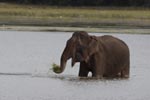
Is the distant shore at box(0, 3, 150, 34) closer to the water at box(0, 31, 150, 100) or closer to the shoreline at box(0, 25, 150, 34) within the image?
the shoreline at box(0, 25, 150, 34)

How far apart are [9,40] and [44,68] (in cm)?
982

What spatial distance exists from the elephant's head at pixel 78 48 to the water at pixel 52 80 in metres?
0.48

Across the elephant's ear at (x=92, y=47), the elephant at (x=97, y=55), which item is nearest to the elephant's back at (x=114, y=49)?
the elephant at (x=97, y=55)

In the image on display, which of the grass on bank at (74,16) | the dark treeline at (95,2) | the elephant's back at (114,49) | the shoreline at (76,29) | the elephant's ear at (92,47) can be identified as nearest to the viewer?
the elephant's ear at (92,47)

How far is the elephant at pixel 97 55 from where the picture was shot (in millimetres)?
19188

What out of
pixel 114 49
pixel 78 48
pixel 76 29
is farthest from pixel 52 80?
pixel 76 29

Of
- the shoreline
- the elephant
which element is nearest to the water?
the elephant

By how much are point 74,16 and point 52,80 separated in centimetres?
2851

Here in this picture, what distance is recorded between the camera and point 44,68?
21969mm

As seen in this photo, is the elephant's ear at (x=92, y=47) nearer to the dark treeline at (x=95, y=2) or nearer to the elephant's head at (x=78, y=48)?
the elephant's head at (x=78, y=48)

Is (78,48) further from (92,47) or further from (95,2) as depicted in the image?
(95,2)

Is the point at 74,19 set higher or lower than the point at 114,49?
lower

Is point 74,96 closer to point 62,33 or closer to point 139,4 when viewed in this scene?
point 62,33

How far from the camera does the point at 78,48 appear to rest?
63.4 ft
